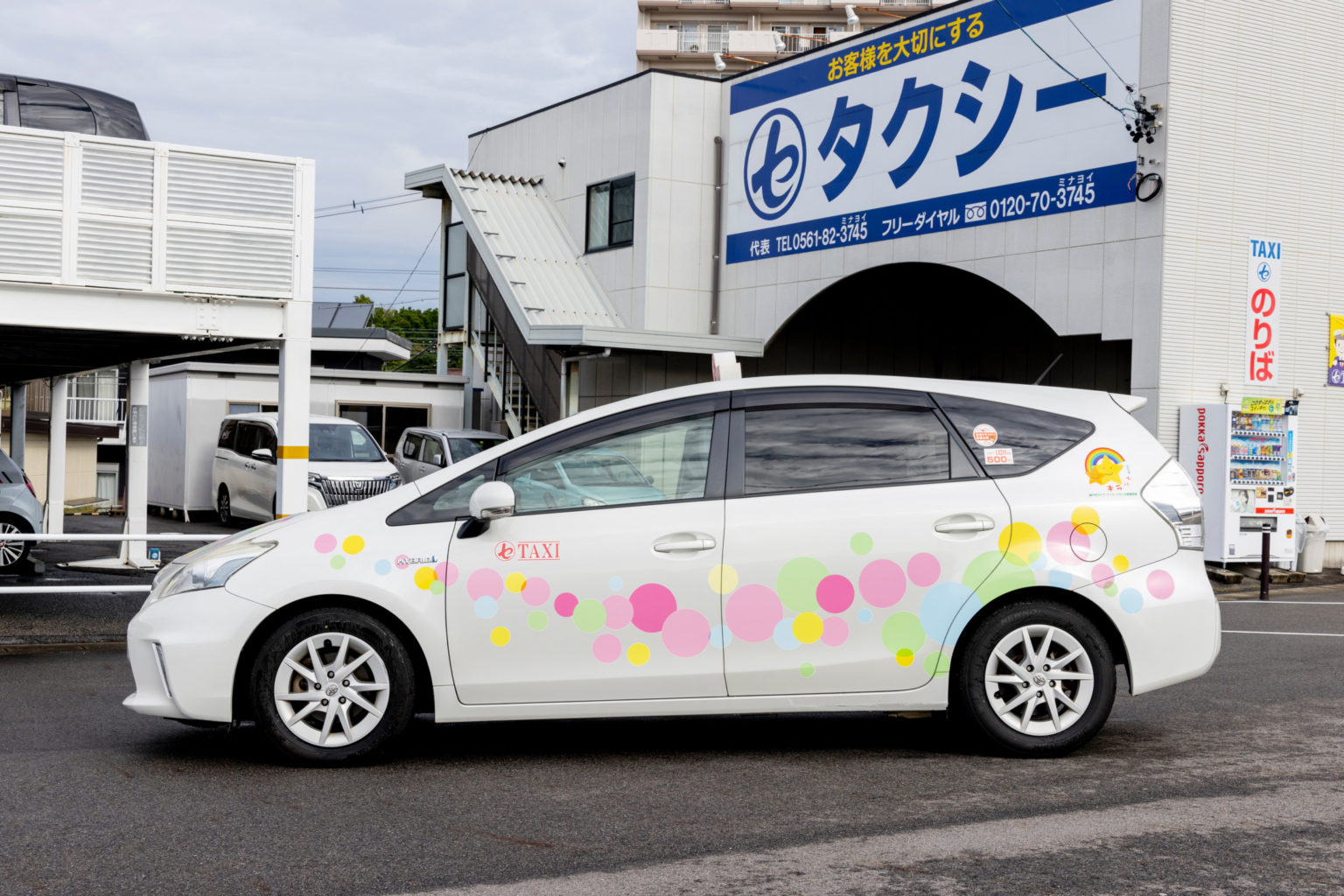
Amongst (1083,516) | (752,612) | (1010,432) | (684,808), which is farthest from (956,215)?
(684,808)

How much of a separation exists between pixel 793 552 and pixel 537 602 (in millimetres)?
1155

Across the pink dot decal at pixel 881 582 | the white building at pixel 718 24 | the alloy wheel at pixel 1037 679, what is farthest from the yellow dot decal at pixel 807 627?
the white building at pixel 718 24

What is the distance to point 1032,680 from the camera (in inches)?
240

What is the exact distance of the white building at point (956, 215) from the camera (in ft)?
55.0

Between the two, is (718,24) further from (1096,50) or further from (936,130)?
(1096,50)

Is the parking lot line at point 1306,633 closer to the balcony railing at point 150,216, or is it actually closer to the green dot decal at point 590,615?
the green dot decal at point 590,615

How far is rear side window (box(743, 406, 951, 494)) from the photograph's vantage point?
6152mm

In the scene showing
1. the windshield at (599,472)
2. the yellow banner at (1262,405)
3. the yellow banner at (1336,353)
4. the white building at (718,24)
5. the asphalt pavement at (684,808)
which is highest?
the white building at (718,24)

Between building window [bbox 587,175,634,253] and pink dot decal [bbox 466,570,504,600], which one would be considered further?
building window [bbox 587,175,634,253]

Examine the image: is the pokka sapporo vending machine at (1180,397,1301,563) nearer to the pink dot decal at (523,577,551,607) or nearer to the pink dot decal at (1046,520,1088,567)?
the pink dot decal at (1046,520,1088,567)

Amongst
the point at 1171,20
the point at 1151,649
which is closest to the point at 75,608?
the point at 1151,649

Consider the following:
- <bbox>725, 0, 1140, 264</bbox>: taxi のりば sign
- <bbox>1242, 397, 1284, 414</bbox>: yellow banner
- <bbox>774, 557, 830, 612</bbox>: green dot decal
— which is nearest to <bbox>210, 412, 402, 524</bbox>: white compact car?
<bbox>725, 0, 1140, 264</bbox>: taxi のりば sign

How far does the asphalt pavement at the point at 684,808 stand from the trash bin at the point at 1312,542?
11.1 meters

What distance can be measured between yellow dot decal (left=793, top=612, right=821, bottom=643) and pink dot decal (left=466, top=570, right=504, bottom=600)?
1315 mm
